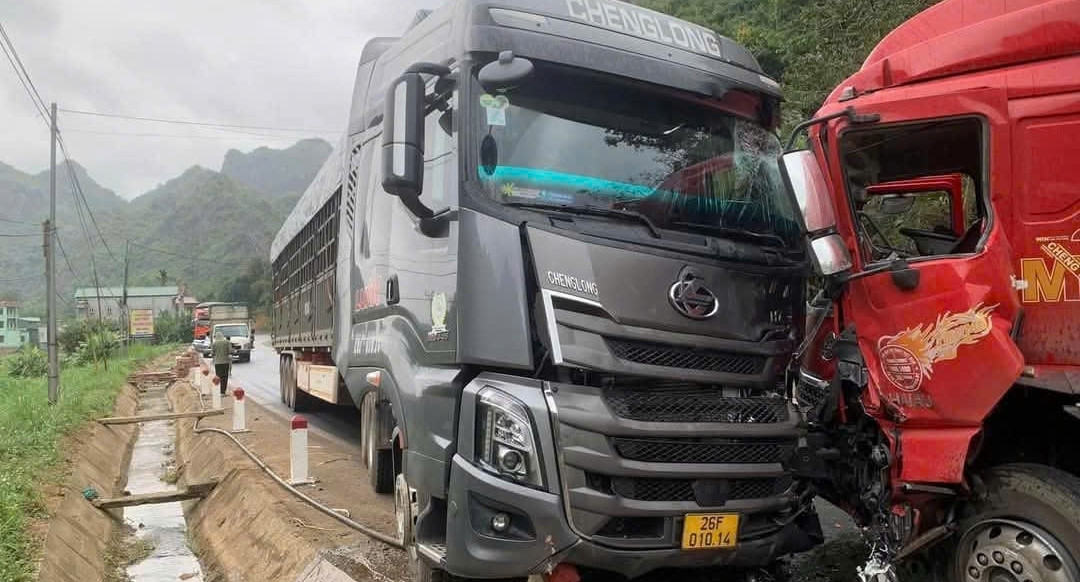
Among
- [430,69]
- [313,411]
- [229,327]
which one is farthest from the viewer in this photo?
[229,327]

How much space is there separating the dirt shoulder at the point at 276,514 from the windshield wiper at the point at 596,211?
2745mm

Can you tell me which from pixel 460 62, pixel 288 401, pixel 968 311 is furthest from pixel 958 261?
pixel 288 401

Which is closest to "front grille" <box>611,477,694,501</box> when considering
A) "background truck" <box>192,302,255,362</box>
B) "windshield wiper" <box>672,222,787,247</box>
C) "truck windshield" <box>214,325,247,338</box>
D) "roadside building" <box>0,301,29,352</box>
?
"windshield wiper" <box>672,222,787,247</box>

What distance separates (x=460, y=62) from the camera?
3461mm

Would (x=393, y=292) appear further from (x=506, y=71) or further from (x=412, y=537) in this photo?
(x=506, y=71)

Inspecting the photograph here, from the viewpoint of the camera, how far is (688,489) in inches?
124

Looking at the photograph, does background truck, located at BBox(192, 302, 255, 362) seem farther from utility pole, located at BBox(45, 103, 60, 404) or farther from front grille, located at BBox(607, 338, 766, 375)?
front grille, located at BBox(607, 338, 766, 375)

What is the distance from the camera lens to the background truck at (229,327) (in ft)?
105

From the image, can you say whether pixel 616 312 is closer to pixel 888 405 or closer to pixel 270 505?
pixel 888 405

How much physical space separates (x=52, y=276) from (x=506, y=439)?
1461cm

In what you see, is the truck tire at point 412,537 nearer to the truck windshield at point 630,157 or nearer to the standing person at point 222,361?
the truck windshield at point 630,157

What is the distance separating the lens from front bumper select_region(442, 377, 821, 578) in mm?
2938

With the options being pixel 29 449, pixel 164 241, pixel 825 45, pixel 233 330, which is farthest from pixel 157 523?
pixel 164 241

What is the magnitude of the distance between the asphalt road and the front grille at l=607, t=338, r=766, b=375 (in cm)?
692
